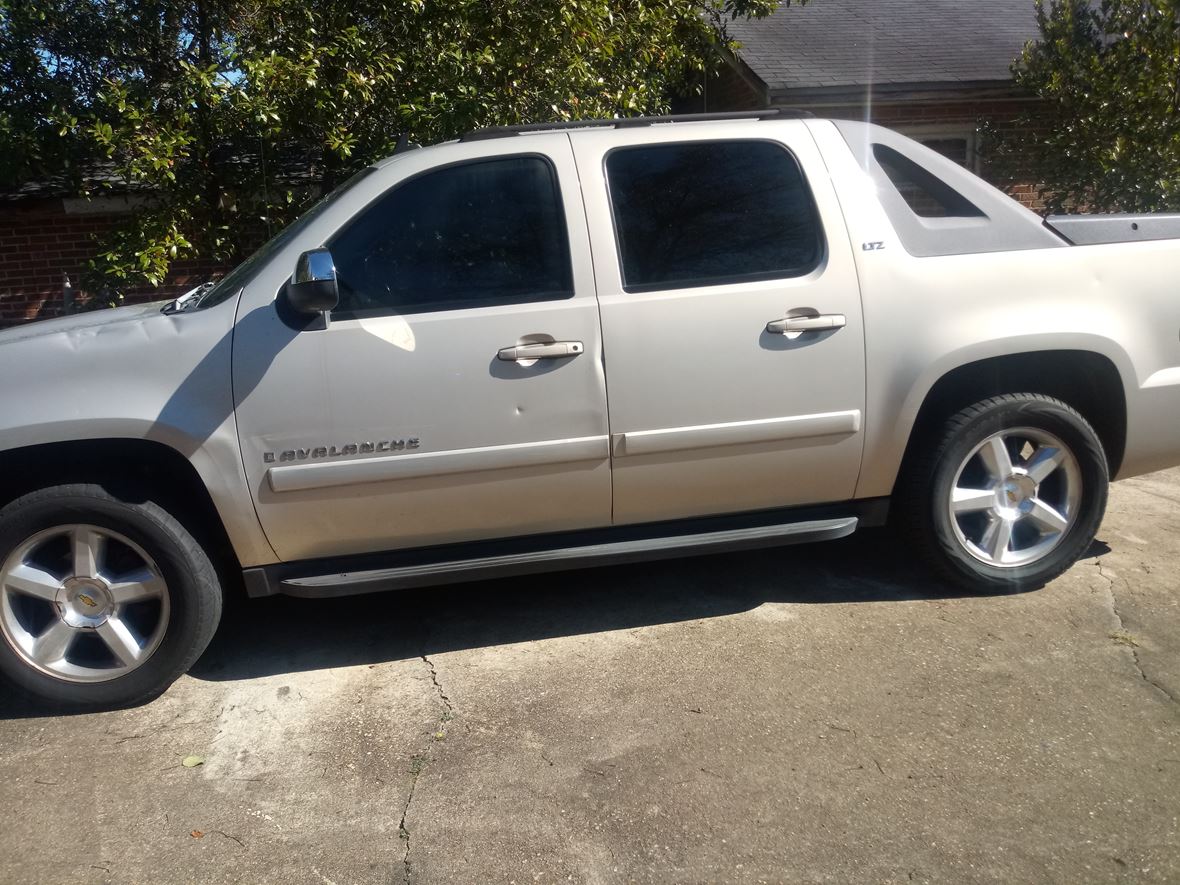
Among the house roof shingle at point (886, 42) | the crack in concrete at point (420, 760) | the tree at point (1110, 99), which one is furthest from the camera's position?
the house roof shingle at point (886, 42)

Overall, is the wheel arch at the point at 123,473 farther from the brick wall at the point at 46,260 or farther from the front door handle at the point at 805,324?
the brick wall at the point at 46,260

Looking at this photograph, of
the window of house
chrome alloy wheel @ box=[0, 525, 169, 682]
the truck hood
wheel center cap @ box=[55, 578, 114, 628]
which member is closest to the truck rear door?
the truck hood

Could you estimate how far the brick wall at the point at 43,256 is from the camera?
918cm

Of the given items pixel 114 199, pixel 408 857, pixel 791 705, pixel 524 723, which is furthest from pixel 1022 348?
pixel 114 199

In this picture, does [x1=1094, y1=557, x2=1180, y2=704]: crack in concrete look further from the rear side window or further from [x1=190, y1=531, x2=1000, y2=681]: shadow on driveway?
the rear side window

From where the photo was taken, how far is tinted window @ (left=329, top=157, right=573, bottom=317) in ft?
11.8

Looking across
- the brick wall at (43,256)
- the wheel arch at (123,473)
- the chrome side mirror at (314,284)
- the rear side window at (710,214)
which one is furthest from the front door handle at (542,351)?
the brick wall at (43,256)

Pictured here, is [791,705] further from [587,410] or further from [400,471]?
[400,471]

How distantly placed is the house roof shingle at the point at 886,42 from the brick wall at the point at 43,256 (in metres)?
6.50

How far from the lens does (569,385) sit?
3641mm

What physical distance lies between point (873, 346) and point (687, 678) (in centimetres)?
144

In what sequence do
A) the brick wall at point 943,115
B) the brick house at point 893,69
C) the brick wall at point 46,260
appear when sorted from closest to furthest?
the brick wall at point 46,260
the brick house at point 893,69
the brick wall at point 943,115

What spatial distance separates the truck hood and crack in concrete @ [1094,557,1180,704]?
12.1 ft

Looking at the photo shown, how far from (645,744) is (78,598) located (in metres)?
2.07
